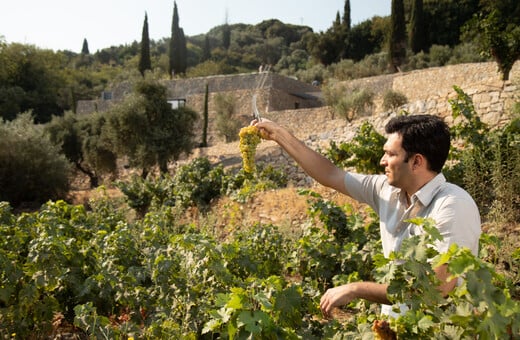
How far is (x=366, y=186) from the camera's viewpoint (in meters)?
2.21

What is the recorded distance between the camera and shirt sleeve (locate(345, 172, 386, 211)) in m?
2.19

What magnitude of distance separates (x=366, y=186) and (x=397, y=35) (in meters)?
27.4

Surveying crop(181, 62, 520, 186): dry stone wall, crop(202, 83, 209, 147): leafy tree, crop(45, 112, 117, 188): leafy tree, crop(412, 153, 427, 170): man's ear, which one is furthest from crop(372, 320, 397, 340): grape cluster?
crop(202, 83, 209, 147): leafy tree

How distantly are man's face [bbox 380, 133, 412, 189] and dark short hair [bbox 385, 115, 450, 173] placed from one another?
0.9 inches

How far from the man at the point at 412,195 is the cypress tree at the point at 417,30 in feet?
97.0

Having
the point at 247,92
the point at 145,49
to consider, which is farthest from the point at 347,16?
the point at 145,49

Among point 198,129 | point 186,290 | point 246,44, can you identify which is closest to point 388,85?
point 198,129

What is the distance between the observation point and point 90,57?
60.3m

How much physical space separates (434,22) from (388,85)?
28.8 ft

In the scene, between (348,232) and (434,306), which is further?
(348,232)

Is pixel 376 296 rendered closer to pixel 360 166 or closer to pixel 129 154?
pixel 360 166

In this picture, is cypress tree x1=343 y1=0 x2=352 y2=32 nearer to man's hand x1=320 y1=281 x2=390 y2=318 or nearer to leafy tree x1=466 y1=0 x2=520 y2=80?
leafy tree x1=466 y1=0 x2=520 y2=80

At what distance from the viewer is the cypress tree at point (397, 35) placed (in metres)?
26.8

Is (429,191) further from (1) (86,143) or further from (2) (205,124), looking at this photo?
(2) (205,124)
